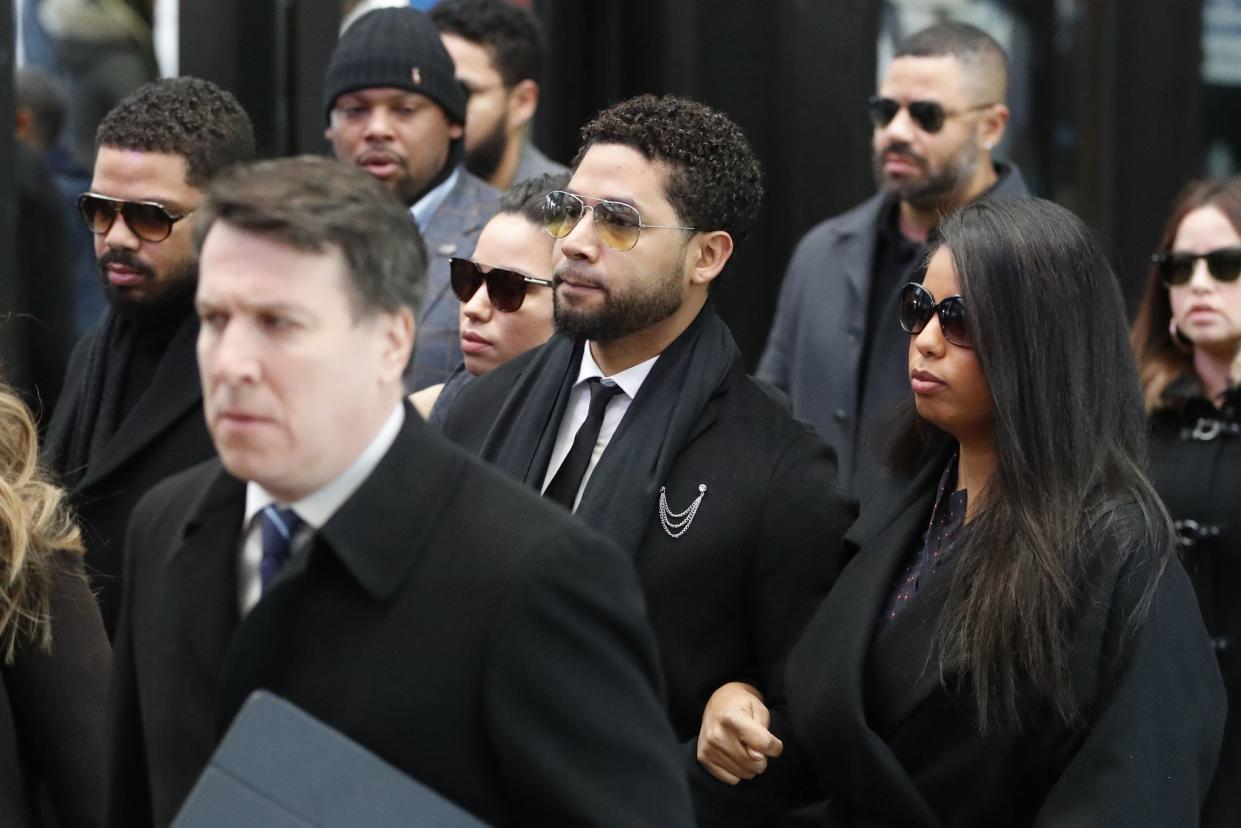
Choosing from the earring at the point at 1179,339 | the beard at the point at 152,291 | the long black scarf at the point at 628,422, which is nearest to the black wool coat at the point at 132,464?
the beard at the point at 152,291

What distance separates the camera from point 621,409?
13.4 feet

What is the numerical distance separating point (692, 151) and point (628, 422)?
1.95 ft

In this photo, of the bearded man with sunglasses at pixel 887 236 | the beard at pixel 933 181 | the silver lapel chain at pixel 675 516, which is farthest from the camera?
the beard at pixel 933 181

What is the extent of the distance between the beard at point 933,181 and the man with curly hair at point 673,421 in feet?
7.03

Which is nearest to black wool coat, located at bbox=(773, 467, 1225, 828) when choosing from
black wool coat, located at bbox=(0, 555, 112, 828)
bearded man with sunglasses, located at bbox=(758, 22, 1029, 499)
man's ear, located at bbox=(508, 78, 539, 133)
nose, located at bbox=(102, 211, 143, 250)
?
black wool coat, located at bbox=(0, 555, 112, 828)

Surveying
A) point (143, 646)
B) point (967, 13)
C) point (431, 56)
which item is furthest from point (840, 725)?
point (967, 13)

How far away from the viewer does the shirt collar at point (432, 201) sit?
229 inches

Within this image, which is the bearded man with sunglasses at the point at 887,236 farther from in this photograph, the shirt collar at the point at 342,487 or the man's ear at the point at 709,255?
the shirt collar at the point at 342,487

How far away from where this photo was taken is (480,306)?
187 inches

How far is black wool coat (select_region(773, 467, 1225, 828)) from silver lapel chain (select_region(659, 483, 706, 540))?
0.96ft

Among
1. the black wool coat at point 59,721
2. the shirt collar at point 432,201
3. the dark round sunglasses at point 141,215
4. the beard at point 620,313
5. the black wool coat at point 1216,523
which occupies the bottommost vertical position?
the black wool coat at point 1216,523

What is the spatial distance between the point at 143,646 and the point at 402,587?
1.28ft

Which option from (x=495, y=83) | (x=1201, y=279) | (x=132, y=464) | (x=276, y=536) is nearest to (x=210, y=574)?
(x=276, y=536)

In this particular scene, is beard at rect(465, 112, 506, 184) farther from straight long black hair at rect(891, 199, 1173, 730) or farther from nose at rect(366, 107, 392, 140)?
straight long black hair at rect(891, 199, 1173, 730)
